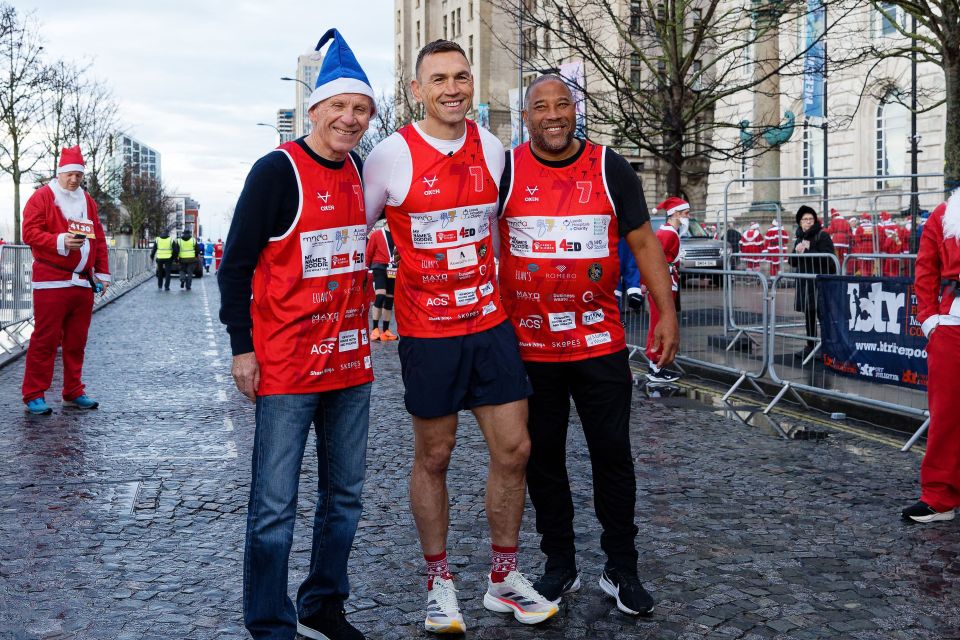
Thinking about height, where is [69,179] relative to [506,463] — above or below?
above

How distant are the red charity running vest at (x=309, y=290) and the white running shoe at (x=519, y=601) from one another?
1.06 m

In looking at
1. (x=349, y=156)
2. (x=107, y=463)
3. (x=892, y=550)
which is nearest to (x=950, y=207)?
(x=892, y=550)

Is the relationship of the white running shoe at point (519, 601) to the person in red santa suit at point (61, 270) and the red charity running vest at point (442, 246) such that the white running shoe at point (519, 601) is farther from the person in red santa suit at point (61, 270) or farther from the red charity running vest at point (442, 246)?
Answer: the person in red santa suit at point (61, 270)

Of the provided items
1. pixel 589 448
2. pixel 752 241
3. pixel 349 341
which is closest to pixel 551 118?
pixel 349 341

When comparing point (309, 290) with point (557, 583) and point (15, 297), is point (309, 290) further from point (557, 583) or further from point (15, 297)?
point (15, 297)

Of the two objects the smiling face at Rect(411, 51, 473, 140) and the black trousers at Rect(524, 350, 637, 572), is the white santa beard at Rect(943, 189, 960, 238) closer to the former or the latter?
the black trousers at Rect(524, 350, 637, 572)

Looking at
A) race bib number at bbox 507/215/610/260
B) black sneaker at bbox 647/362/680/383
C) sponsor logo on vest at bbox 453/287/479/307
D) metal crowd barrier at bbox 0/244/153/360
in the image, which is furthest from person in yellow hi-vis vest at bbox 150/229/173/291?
sponsor logo on vest at bbox 453/287/479/307

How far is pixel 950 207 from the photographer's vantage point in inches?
225

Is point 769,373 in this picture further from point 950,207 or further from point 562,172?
point 562,172

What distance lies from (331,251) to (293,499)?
0.86 meters

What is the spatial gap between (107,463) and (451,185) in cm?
424

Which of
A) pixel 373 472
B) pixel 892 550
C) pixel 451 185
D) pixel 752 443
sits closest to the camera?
pixel 451 185

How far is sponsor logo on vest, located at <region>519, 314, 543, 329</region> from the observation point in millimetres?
4367

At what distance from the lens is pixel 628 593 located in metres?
4.30
